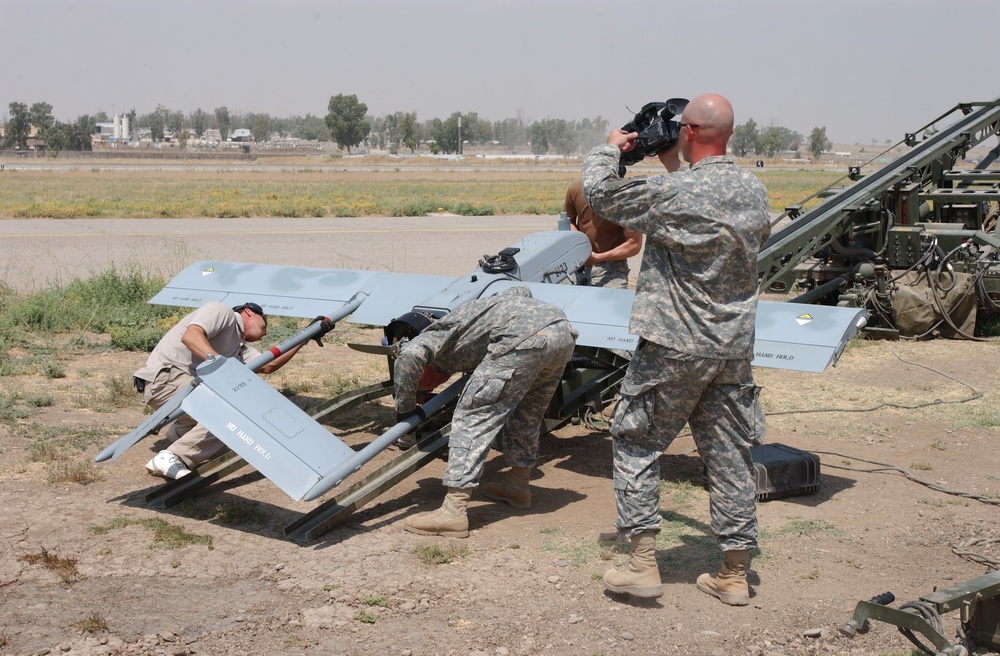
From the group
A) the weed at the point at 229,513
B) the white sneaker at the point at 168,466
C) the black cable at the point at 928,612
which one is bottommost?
the weed at the point at 229,513

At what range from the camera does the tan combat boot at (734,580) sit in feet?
16.7

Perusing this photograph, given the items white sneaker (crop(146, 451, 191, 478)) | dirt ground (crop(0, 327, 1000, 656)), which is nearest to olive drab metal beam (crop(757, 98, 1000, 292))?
dirt ground (crop(0, 327, 1000, 656))

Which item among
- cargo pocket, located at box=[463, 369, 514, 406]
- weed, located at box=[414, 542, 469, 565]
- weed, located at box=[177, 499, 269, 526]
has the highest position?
Answer: cargo pocket, located at box=[463, 369, 514, 406]

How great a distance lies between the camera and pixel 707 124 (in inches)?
193

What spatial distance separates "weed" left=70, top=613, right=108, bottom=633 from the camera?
4664 mm

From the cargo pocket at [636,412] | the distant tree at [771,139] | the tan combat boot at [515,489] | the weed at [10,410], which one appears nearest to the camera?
the cargo pocket at [636,412]

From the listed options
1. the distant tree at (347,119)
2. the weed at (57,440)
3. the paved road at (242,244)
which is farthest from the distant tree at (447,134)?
the weed at (57,440)

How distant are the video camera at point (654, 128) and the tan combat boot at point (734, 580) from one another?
6.92ft

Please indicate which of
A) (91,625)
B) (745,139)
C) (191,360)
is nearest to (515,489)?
(191,360)

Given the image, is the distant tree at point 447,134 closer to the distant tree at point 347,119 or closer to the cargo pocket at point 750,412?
the distant tree at point 347,119

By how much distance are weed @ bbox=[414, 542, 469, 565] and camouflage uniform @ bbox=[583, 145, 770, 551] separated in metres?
1.14

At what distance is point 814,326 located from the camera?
6387mm

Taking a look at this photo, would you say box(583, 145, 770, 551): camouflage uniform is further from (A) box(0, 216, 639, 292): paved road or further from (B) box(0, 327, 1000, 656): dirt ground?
(A) box(0, 216, 639, 292): paved road

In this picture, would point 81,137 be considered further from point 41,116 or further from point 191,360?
point 191,360
